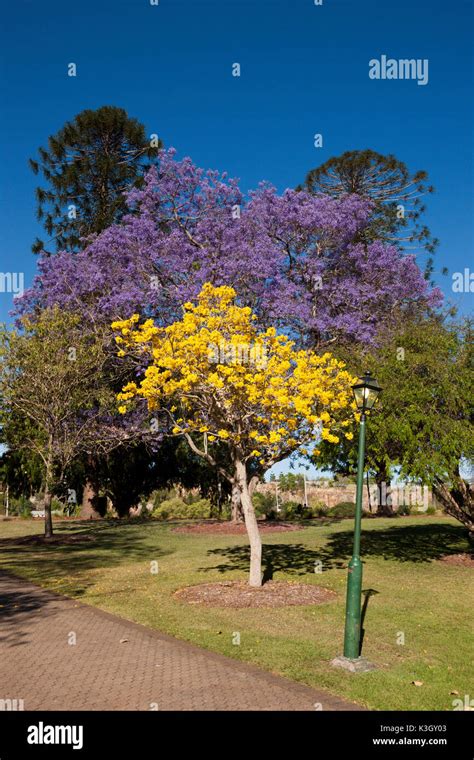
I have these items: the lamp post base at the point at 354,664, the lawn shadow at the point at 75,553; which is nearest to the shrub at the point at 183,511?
the lawn shadow at the point at 75,553

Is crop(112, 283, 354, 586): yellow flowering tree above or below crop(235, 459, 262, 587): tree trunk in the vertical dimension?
above

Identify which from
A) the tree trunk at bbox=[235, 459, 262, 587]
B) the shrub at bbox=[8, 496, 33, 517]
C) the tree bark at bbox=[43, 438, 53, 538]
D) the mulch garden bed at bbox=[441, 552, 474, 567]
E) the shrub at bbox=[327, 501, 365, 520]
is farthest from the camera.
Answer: the shrub at bbox=[8, 496, 33, 517]

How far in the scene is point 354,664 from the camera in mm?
7781

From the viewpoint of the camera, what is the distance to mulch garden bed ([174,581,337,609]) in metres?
11.7

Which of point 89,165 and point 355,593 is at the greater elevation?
point 89,165

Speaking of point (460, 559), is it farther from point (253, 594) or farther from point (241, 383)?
point (241, 383)

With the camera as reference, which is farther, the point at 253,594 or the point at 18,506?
the point at 18,506

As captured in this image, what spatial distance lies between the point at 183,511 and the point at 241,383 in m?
28.3

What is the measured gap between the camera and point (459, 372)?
15406 mm

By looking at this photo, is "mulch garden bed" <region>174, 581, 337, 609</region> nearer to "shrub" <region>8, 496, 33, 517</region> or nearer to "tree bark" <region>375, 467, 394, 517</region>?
"tree bark" <region>375, 467, 394, 517</region>

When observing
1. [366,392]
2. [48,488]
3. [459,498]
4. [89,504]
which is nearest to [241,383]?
[366,392]

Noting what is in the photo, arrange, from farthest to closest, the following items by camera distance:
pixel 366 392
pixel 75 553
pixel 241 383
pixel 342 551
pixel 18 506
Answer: pixel 18 506 → pixel 75 553 → pixel 342 551 → pixel 241 383 → pixel 366 392

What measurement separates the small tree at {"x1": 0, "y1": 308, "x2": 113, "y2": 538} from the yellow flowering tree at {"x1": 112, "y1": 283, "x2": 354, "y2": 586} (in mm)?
10665

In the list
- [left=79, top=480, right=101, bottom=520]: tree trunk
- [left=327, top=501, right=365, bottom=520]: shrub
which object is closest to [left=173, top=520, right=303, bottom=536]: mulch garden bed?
[left=327, top=501, right=365, bottom=520]: shrub
